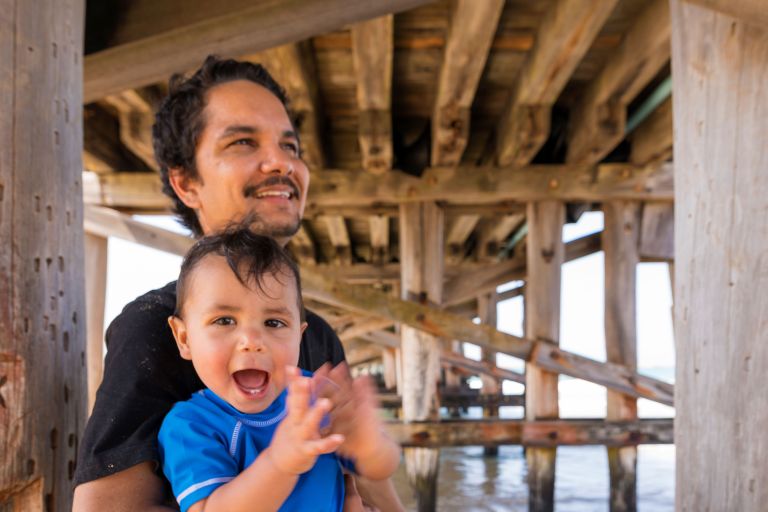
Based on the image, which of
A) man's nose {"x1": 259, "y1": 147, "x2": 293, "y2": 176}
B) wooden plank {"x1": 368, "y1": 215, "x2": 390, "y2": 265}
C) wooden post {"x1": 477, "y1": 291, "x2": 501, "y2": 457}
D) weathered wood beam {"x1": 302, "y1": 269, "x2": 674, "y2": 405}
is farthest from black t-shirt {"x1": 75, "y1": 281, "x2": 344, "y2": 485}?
wooden post {"x1": 477, "y1": 291, "x2": 501, "y2": 457}

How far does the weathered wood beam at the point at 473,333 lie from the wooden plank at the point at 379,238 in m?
2.22

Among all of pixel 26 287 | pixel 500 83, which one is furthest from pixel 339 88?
pixel 26 287

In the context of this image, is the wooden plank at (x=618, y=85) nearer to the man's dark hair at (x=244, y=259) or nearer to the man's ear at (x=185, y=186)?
the man's ear at (x=185, y=186)

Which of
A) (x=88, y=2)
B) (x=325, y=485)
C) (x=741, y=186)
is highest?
(x=88, y=2)

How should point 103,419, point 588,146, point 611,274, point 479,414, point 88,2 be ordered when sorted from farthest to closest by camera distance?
point 479,414
point 611,274
point 588,146
point 88,2
point 103,419

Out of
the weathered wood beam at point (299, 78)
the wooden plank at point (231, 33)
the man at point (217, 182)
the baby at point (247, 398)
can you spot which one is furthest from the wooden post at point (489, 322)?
the baby at point (247, 398)

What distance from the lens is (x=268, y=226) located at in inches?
71.9

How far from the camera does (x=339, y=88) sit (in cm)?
573

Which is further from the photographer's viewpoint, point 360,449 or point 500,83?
point 500,83

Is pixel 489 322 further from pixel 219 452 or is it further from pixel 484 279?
pixel 219 452

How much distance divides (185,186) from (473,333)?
4.72 metres

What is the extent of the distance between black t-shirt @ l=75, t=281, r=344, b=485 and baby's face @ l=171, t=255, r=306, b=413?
2.8 inches

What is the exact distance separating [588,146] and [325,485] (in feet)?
17.2

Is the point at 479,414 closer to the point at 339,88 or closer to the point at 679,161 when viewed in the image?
the point at 339,88
